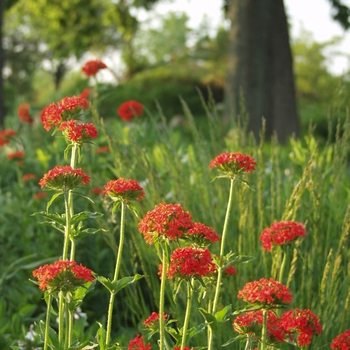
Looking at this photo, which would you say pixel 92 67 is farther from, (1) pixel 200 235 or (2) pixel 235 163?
(1) pixel 200 235

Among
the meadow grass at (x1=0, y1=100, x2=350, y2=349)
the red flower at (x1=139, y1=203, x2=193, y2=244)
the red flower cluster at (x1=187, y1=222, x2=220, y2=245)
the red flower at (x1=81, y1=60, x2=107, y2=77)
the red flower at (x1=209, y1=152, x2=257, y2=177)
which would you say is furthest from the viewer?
the red flower at (x1=81, y1=60, x2=107, y2=77)

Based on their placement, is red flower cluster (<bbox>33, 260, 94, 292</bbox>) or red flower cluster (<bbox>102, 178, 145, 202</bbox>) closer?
red flower cluster (<bbox>33, 260, 94, 292</bbox>)

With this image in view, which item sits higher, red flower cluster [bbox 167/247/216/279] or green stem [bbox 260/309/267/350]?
red flower cluster [bbox 167/247/216/279]

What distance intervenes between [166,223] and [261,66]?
22.8 ft

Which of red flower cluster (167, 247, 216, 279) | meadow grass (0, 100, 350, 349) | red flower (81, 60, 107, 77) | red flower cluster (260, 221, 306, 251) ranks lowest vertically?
meadow grass (0, 100, 350, 349)

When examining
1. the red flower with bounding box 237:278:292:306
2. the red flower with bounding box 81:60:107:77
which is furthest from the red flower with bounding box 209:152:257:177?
the red flower with bounding box 81:60:107:77

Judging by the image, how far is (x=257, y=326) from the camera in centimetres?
146

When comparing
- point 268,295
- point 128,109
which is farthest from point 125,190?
point 128,109

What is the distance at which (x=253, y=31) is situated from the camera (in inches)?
316

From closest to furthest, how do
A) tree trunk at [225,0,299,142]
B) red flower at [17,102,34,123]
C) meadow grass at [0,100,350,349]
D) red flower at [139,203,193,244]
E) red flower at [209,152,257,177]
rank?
red flower at [139,203,193,244] → red flower at [209,152,257,177] → meadow grass at [0,100,350,349] → red flower at [17,102,34,123] → tree trunk at [225,0,299,142]

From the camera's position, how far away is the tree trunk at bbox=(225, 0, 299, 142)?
7945mm

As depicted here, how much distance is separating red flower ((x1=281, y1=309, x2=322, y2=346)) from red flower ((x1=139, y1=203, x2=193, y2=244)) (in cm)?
38

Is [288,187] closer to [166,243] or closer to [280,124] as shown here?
[166,243]

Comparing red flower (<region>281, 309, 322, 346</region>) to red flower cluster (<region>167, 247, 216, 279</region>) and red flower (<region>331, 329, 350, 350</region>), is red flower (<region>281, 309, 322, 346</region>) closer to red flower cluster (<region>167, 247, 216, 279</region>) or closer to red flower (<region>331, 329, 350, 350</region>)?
red flower (<region>331, 329, 350, 350</region>)
